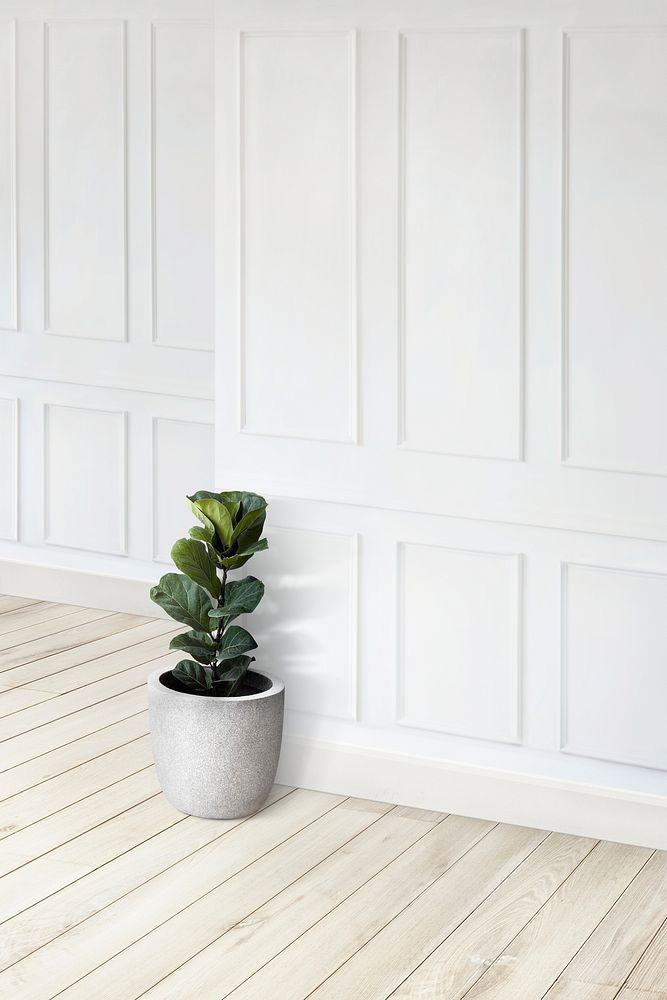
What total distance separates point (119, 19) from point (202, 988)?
11.5 feet

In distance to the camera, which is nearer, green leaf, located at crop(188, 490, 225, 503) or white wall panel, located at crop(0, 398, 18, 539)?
green leaf, located at crop(188, 490, 225, 503)

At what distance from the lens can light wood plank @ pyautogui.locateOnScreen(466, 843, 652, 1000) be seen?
8.10 ft

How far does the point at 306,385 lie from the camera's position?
3289mm

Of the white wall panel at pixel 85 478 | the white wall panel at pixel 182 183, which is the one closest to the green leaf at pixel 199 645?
the white wall panel at pixel 182 183

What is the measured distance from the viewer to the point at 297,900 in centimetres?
278

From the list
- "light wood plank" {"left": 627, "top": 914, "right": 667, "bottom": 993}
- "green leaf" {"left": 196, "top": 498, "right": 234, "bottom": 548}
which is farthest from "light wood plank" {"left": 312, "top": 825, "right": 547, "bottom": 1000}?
"green leaf" {"left": 196, "top": 498, "right": 234, "bottom": 548}

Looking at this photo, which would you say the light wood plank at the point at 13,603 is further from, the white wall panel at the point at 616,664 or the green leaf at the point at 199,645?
the white wall panel at the point at 616,664

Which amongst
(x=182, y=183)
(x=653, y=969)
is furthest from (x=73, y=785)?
(x=182, y=183)

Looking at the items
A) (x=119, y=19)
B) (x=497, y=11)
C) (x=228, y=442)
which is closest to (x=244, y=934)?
(x=228, y=442)

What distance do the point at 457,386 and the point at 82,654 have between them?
6.47ft

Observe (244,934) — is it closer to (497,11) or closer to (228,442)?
(228,442)

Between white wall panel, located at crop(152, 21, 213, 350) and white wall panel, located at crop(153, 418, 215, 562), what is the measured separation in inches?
12.7

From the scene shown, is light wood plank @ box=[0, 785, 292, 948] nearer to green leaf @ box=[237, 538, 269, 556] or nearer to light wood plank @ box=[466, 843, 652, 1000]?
green leaf @ box=[237, 538, 269, 556]

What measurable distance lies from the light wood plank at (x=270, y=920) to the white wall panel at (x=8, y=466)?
257 cm
